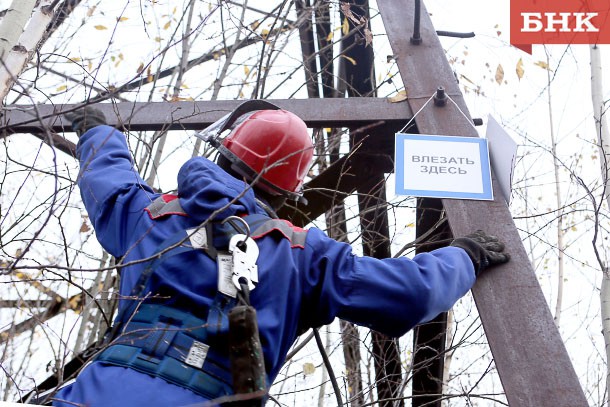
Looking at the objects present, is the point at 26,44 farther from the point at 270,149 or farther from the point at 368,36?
the point at 368,36

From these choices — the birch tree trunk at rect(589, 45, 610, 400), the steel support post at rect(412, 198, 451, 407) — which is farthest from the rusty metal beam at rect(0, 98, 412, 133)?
the birch tree trunk at rect(589, 45, 610, 400)

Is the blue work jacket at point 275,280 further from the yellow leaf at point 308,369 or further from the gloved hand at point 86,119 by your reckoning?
the yellow leaf at point 308,369

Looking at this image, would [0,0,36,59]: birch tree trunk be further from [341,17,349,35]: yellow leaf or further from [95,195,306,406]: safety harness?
[341,17,349,35]: yellow leaf

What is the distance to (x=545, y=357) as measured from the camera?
10.6 feet

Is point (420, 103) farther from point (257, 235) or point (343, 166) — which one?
point (257, 235)

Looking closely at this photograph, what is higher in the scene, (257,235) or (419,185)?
(419,185)

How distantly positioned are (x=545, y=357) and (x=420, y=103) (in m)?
1.62

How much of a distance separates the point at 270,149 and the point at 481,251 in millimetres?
1039

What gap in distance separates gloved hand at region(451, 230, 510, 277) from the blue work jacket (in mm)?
248

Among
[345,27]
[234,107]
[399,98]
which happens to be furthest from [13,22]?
[345,27]

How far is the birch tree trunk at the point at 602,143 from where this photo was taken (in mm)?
4812

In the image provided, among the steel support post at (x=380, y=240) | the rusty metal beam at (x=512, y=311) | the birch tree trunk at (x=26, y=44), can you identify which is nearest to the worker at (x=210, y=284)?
the rusty metal beam at (x=512, y=311)

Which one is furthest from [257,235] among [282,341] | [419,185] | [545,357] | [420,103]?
[420,103]

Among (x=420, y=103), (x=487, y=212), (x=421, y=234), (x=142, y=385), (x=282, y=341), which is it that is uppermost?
(x=420, y=103)
